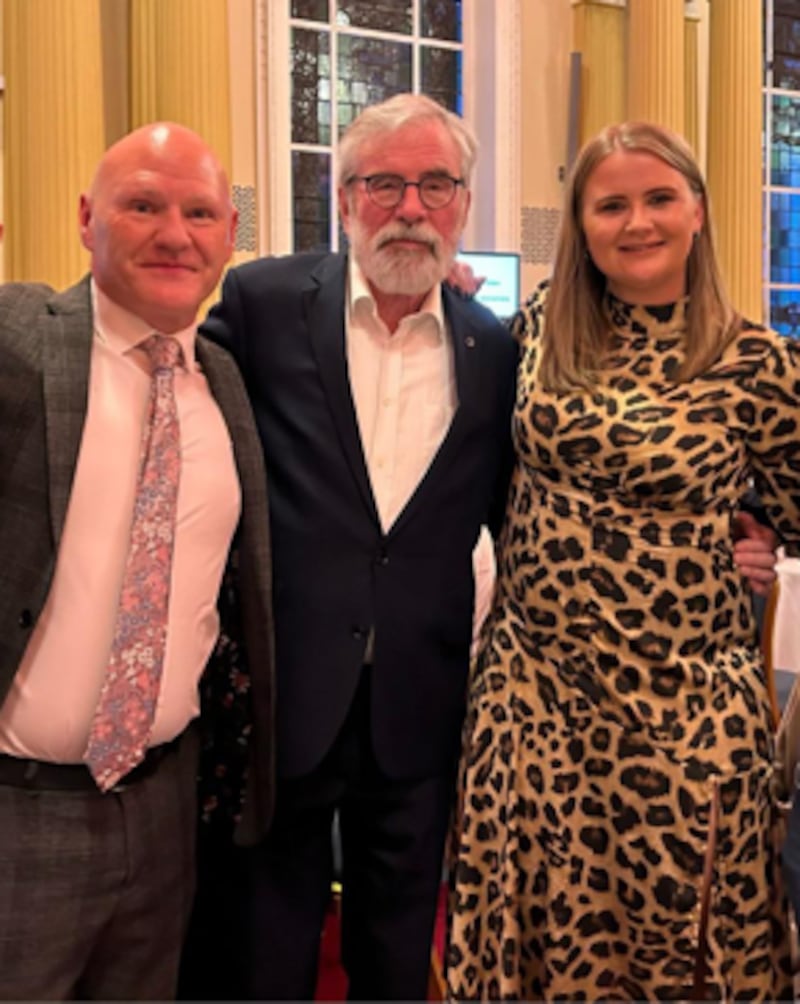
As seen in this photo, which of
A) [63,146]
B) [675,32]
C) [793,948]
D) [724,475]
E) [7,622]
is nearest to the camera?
[7,622]

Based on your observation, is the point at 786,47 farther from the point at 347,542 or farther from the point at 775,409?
the point at 347,542

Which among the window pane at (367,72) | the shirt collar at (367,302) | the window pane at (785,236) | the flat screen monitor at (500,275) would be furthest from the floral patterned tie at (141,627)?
the window pane at (785,236)

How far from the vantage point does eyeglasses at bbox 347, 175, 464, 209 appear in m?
2.16

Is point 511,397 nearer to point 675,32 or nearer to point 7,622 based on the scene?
point 7,622

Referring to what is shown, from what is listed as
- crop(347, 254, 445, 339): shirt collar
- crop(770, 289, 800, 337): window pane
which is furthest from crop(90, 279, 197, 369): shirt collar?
crop(770, 289, 800, 337): window pane

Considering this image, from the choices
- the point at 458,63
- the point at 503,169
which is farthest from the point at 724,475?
the point at 458,63

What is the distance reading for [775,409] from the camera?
6.43 ft

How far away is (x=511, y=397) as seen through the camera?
2203 millimetres

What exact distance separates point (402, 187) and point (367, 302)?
0.21m

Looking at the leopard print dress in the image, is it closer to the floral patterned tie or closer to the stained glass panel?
the floral patterned tie

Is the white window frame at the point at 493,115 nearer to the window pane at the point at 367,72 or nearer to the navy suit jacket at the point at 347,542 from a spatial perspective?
the window pane at the point at 367,72

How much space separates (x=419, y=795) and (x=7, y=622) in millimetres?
834

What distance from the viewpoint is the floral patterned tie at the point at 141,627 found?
5.60ft

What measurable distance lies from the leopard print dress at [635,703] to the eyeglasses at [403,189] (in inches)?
14.8
